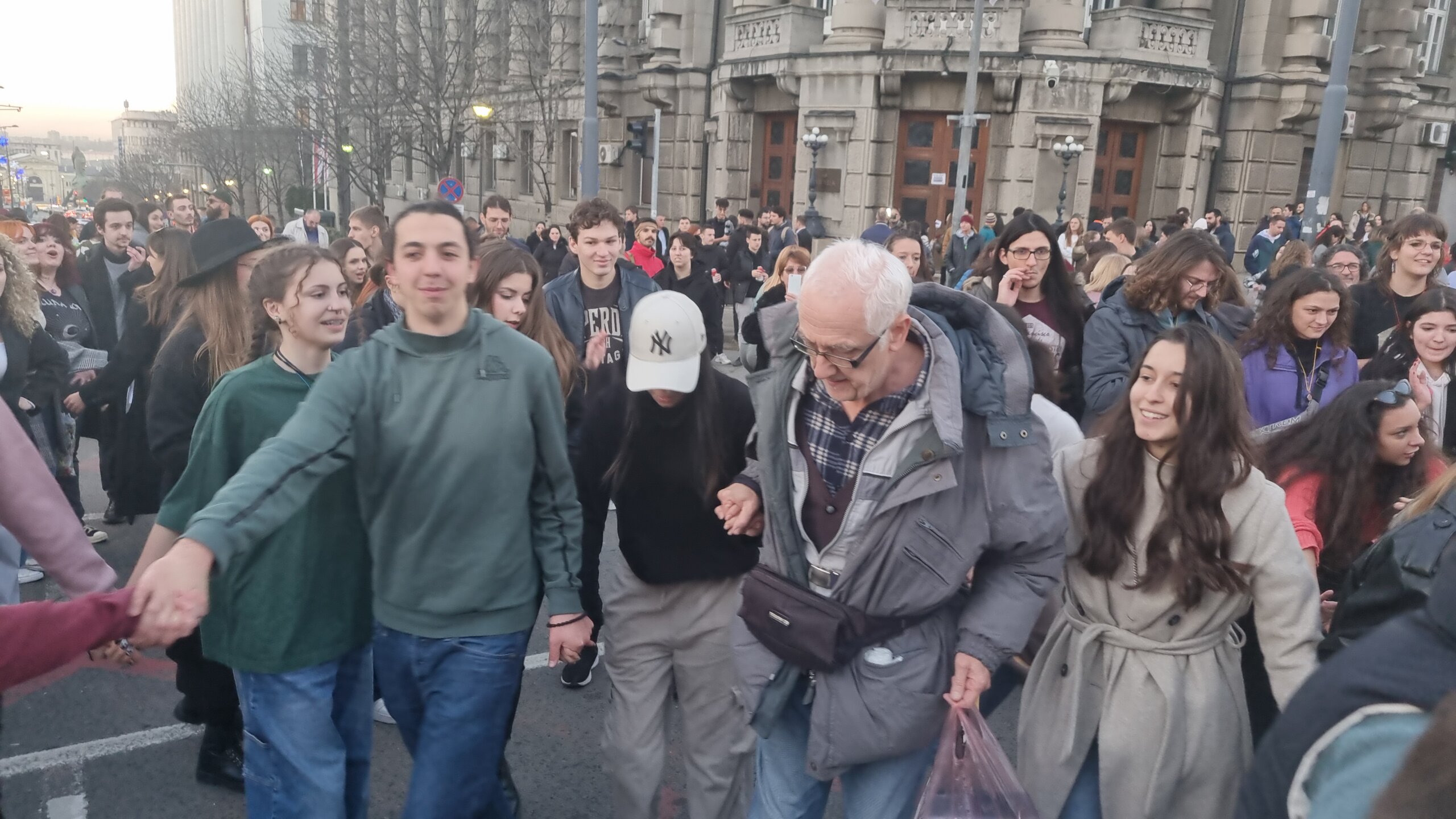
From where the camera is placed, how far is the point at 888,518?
2359 mm

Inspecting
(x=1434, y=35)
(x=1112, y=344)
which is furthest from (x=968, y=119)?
(x=1434, y=35)

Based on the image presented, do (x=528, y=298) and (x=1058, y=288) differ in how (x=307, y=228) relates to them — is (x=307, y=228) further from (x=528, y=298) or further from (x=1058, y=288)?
(x=1058, y=288)

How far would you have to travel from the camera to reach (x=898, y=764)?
255 centimetres

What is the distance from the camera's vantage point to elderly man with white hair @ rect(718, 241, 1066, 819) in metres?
2.34

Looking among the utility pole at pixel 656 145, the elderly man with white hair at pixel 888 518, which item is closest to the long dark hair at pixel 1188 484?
the elderly man with white hair at pixel 888 518

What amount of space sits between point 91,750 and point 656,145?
21.4 meters

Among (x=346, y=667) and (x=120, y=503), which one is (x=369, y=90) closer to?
(x=120, y=503)

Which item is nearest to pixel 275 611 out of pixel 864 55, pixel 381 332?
pixel 381 332

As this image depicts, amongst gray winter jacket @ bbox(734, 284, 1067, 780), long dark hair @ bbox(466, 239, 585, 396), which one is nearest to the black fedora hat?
long dark hair @ bbox(466, 239, 585, 396)

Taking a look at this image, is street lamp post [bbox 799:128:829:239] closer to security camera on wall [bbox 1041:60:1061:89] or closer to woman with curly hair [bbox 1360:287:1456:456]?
security camera on wall [bbox 1041:60:1061:89]

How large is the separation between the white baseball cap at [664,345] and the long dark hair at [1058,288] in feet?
8.87

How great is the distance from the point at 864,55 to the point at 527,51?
1135cm

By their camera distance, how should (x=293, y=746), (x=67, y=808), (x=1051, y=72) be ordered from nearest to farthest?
(x=293, y=746) → (x=67, y=808) → (x=1051, y=72)

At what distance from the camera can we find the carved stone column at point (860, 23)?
2219 cm
